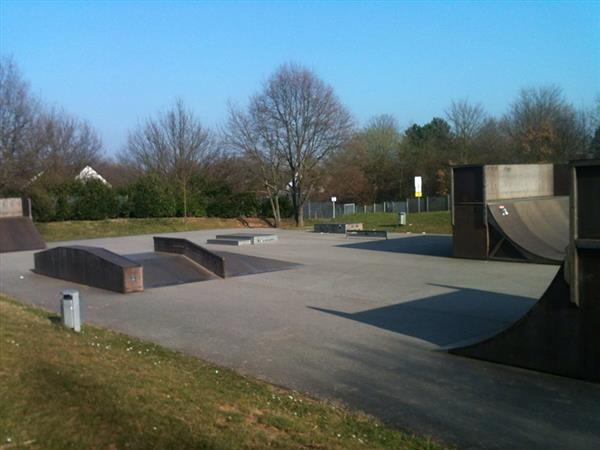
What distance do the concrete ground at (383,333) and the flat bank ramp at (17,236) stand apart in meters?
8.32

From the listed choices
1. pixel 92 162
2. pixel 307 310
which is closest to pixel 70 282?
pixel 307 310

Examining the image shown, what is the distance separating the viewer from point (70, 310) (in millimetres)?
9422

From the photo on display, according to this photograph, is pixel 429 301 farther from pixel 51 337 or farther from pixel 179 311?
pixel 51 337

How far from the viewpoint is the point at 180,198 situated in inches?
1770

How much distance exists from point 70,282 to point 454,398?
1244 centimetres

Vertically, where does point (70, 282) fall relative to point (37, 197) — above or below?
below

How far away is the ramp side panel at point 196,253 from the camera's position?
16.5 meters

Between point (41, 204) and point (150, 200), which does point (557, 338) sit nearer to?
point (41, 204)

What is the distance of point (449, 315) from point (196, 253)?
9.15 m

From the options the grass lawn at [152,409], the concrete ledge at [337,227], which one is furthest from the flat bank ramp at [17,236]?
the grass lawn at [152,409]

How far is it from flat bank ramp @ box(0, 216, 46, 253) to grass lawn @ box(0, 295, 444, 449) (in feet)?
71.9

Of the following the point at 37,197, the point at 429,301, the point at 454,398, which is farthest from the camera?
the point at 37,197

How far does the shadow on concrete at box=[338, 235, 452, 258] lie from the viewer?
864 inches

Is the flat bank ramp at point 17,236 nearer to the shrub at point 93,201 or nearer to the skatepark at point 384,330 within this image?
the skatepark at point 384,330
